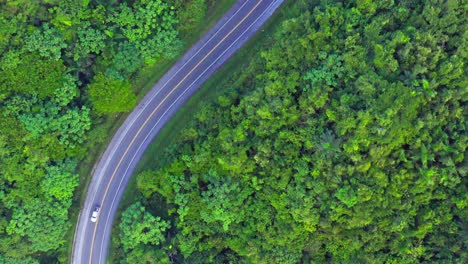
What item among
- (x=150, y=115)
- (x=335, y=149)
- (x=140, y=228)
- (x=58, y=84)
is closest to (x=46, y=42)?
(x=58, y=84)

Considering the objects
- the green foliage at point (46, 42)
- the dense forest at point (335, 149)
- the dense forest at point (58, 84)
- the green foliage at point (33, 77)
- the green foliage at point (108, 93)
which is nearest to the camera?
the dense forest at point (335, 149)

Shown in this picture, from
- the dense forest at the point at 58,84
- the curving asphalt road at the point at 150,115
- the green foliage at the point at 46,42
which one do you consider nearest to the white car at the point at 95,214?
the curving asphalt road at the point at 150,115

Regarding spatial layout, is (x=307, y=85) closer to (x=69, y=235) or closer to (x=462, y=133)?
(x=462, y=133)

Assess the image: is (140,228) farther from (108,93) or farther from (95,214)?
(108,93)

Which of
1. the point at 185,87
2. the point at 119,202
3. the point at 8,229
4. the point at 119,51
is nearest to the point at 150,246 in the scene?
the point at 119,202

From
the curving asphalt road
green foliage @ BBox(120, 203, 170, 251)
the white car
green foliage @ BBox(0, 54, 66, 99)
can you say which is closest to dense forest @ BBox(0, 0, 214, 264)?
green foliage @ BBox(0, 54, 66, 99)

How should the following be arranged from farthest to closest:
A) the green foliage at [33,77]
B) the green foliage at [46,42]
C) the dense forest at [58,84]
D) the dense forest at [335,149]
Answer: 1. the green foliage at [33,77]
2. the dense forest at [58,84]
3. the green foliage at [46,42]
4. the dense forest at [335,149]

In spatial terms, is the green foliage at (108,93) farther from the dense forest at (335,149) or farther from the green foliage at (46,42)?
the dense forest at (335,149)

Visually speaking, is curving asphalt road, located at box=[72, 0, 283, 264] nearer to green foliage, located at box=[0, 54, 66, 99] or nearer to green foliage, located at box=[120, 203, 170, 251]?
green foliage, located at box=[120, 203, 170, 251]
